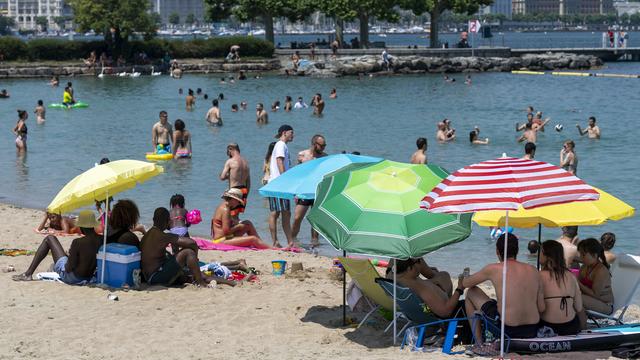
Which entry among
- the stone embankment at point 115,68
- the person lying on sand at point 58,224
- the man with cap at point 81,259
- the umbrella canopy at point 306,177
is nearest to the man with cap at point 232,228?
the umbrella canopy at point 306,177

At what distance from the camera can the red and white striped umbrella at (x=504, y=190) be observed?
8.73 m

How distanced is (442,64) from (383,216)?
59.0 m

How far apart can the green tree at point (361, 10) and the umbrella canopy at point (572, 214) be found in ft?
204

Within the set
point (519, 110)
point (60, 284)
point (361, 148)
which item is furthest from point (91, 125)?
point (60, 284)

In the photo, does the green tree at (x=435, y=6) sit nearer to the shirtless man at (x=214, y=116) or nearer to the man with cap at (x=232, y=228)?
the shirtless man at (x=214, y=116)

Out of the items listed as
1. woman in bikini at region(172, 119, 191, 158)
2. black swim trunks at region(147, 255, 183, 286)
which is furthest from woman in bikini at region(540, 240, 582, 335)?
woman in bikini at region(172, 119, 191, 158)

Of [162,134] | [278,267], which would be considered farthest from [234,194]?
[162,134]

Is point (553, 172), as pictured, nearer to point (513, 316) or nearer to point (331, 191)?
point (513, 316)

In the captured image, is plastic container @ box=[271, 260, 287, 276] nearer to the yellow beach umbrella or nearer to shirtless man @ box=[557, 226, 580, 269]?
the yellow beach umbrella

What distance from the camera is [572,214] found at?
9.72 m

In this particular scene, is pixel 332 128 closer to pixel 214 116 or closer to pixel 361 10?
pixel 214 116

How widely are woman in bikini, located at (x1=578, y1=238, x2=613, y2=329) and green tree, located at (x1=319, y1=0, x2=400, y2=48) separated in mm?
62220

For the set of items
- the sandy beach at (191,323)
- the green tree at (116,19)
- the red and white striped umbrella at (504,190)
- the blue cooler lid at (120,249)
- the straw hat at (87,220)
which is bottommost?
the sandy beach at (191,323)

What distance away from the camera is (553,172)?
9086 mm
